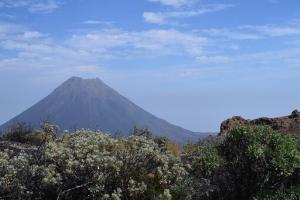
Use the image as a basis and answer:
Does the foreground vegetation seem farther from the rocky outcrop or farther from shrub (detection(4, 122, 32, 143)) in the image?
shrub (detection(4, 122, 32, 143))

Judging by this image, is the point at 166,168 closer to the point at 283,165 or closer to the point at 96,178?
the point at 96,178

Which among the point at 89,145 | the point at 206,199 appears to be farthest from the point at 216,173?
the point at 89,145

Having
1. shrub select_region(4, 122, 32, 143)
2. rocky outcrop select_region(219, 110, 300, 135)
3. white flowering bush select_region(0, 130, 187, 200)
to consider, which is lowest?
white flowering bush select_region(0, 130, 187, 200)

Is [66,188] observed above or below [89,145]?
below

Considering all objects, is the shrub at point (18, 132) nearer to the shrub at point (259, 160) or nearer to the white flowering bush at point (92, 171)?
the white flowering bush at point (92, 171)

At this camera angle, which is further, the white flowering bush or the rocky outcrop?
the rocky outcrop

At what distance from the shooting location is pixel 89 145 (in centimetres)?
1175

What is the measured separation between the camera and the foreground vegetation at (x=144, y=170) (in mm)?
11273

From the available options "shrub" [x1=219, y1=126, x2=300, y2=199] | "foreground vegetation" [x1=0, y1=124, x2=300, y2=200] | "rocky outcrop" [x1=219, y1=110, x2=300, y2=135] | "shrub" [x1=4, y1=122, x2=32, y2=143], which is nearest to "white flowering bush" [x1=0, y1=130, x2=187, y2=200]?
"foreground vegetation" [x1=0, y1=124, x2=300, y2=200]

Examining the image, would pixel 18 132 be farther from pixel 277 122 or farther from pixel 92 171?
pixel 92 171

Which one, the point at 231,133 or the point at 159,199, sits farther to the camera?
the point at 231,133

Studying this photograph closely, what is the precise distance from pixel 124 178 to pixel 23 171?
6.12ft

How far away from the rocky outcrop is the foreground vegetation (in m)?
5.47

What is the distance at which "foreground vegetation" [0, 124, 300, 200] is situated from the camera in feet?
37.0
